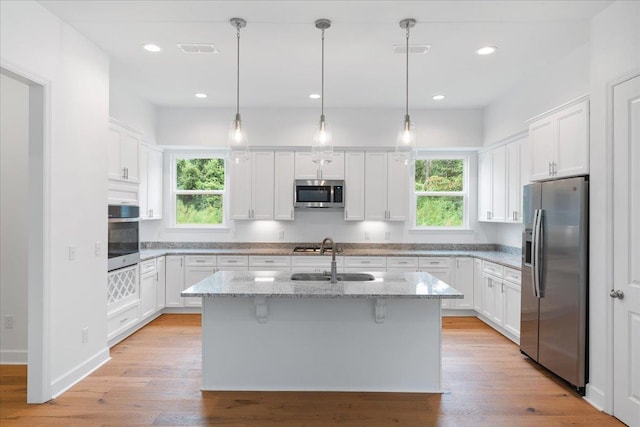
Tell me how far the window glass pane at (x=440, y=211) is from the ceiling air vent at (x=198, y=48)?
12.3 ft

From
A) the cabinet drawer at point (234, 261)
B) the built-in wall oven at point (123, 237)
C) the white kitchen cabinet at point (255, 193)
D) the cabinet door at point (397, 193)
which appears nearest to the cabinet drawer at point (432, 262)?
the cabinet door at point (397, 193)

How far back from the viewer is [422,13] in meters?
3.02

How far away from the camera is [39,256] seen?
2957 mm

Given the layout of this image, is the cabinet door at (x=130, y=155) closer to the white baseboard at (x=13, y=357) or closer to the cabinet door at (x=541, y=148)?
the white baseboard at (x=13, y=357)

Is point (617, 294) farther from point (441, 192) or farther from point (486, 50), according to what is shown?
point (441, 192)

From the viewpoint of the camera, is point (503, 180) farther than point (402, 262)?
No

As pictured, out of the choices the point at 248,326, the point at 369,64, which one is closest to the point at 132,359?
the point at 248,326

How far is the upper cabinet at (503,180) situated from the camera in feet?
15.4

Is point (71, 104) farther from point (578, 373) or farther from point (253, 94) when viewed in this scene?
point (578, 373)

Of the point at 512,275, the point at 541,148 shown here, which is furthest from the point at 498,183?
the point at 541,148

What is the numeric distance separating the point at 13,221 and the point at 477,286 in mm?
5207

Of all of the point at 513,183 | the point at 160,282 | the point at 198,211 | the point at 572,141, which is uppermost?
the point at 572,141

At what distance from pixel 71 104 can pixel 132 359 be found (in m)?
2.36

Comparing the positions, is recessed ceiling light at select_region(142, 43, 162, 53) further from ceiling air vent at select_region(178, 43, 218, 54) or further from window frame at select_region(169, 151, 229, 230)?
window frame at select_region(169, 151, 229, 230)
